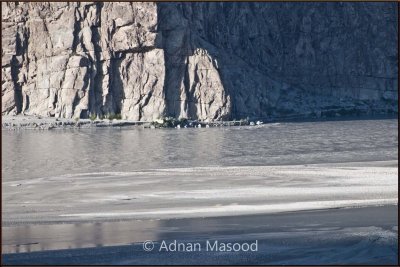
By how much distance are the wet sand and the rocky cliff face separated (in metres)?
52.2

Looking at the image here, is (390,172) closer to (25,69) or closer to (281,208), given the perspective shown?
(281,208)

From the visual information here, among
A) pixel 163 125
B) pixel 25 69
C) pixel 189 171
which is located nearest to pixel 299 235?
pixel 189 171

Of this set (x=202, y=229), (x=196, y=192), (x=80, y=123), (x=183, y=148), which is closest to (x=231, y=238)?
(x=202, y=229)

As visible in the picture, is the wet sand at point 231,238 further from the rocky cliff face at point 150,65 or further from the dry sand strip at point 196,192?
the rocky cliff face at point 150,65

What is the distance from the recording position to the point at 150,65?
250 ft

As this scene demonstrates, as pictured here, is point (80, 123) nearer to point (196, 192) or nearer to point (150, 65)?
point (150, 65)

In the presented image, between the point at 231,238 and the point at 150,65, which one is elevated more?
the point at 150,65

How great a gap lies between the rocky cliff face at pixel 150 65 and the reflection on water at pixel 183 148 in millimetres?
11030

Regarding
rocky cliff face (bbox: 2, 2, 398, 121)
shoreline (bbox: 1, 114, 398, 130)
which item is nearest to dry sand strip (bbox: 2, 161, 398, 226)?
shoreline (bbox: 1, 114, 398, 130)

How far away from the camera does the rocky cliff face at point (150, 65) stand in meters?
75.8

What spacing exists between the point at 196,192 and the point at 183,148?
18571mm

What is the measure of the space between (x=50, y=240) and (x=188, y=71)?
56.8m

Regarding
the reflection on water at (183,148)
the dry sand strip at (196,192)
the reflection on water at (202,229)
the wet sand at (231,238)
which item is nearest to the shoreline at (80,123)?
the reflection on water at (183,148)

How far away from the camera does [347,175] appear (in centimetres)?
3088
